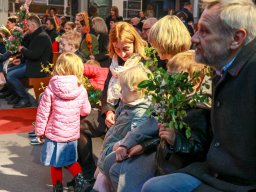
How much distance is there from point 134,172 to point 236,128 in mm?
941

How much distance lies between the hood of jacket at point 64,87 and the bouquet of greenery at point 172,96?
5.45 ft

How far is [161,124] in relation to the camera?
2.48m

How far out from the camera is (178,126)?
2400 millimetres

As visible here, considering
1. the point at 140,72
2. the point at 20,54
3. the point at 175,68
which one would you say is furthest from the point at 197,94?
the point at 20,54

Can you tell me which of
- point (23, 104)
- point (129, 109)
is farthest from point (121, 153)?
point (23, 104)

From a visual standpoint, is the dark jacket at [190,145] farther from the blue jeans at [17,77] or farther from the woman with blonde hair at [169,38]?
the blue jeans at [17,77]

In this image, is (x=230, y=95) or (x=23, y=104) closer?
(x=230, y=95)

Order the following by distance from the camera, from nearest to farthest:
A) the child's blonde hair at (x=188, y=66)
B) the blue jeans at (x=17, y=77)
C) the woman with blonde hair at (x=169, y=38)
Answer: the child's blonde hair at (x=188, y=66) < the woman with blonde hair at (x=169, y=38) < the blue jeans at (x=17, y=77)

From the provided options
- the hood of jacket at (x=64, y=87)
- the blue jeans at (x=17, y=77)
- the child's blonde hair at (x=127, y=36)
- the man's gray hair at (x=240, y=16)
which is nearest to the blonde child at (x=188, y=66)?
the man's gray hair at (x=240, y=16)

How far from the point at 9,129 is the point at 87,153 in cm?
238

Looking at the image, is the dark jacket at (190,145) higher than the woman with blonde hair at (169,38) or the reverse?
A: the reverse

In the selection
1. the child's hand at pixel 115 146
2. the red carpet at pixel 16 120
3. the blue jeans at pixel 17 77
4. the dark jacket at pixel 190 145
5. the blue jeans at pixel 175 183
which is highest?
the dark jacket at pixel 190 145

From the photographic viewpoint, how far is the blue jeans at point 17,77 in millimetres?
7641

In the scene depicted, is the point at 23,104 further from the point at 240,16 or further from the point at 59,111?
the point at 240,16
